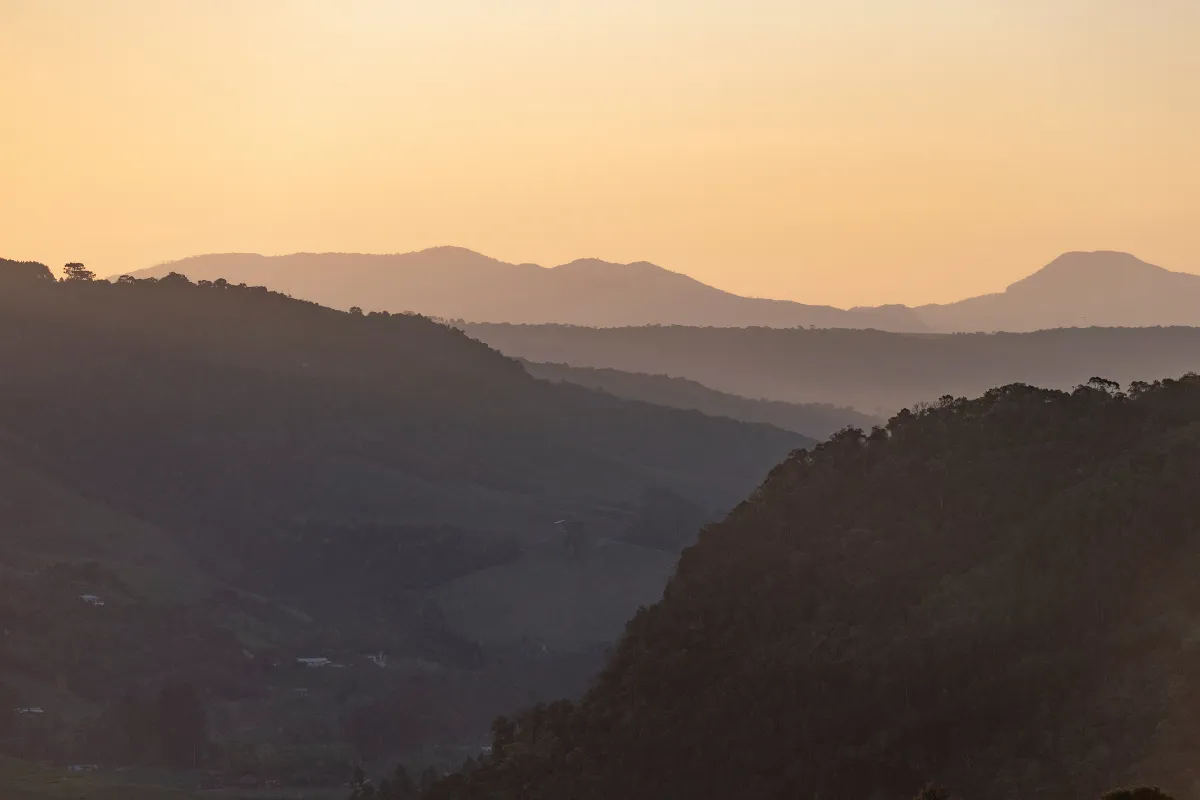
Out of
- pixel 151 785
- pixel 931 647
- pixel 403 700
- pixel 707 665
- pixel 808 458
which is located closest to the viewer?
pixel 931 647

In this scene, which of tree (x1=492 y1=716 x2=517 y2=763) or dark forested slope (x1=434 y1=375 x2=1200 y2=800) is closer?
dark forested slope (x1=434 y1=375 x2=1200 y2=800)

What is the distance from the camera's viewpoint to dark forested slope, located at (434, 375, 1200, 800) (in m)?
54.8

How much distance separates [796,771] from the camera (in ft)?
199

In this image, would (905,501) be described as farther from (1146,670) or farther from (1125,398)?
(1146,670)

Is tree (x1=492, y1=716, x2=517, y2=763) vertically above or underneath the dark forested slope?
underneath

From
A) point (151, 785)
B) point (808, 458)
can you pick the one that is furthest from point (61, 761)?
point (808, 458)

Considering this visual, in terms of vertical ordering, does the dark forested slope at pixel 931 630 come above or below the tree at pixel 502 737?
above

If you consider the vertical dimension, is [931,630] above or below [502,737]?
above

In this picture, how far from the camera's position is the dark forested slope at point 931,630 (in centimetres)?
5481

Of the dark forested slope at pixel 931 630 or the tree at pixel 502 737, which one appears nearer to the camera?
the dark forested slope at pixel 931 630

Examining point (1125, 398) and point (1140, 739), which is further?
point (1125, 398)

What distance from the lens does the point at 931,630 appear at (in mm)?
61844

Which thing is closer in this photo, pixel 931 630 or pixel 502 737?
pixel 931 630

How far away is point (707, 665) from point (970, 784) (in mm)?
15886
